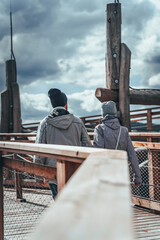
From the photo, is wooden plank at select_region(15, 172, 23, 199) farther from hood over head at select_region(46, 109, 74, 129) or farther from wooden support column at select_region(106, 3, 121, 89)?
hood over head at select_region(46, 109, 74, 129)

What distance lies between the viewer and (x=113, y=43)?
6.45m

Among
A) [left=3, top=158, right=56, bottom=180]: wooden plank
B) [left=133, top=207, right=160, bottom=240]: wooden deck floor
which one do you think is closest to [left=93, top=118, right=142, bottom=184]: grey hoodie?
[left=3, top=158, right=56, bottom=180]: wooden plank

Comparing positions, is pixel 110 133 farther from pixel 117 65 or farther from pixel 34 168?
pixel 117 65

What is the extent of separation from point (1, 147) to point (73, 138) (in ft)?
2.24

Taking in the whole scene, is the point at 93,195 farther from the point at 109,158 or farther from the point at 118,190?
the point at 109,158

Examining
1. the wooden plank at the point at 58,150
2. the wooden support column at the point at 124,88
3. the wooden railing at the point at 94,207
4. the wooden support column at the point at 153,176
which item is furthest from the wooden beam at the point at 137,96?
the wooden railing at the point at 94,207

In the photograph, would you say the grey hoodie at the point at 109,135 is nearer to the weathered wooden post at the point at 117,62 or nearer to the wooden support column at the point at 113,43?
the weathered wooden post at the point at 117,62

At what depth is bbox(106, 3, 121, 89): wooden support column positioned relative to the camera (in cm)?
639

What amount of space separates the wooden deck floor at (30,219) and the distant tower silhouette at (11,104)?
3116mm

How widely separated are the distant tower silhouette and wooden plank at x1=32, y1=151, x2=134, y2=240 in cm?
855

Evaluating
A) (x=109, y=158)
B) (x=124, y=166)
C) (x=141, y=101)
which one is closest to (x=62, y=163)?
(x=109, y=158)

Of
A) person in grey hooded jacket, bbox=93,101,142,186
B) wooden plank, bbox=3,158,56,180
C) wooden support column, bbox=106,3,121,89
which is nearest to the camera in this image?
wooden plank, bbox=3,158,56,180

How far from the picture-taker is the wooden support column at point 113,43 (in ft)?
21.0

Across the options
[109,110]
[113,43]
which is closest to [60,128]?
[109,110]
